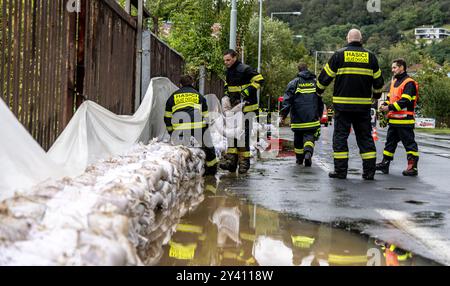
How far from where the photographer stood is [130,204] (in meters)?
4.12

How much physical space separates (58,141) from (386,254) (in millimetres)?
3176

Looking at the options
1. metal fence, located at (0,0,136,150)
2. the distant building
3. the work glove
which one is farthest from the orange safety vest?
the distant building

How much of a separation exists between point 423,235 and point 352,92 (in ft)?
13.4

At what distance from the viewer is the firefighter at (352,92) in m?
8.97

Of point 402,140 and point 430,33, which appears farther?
point 430,33

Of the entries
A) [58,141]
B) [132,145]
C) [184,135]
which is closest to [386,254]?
[58,141]

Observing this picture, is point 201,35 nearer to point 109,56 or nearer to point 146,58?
point 146,58

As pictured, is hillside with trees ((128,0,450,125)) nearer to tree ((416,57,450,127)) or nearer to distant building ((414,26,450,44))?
tree ((416,57,450,127))

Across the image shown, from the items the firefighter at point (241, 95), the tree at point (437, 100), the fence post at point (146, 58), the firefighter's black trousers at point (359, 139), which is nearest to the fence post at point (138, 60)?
the fence post at point (146, 58)

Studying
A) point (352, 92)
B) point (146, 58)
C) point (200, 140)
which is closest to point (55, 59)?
point (200, 140)

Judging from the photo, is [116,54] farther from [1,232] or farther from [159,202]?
[1,232]

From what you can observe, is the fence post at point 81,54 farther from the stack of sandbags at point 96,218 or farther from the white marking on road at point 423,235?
the white marking on road at point 423,235

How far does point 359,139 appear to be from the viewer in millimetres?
9234

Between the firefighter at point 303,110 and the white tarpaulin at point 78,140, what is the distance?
87.9 inches
